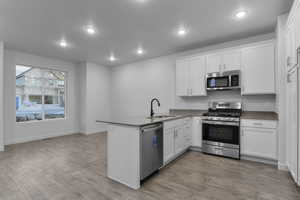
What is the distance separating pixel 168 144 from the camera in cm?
293

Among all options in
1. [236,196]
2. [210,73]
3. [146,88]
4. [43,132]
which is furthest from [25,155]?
[210,73]

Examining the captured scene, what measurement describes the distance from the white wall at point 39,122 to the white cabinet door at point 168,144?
182 inches

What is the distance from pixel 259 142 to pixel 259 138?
8 cm

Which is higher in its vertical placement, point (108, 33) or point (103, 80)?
point (108, 33)

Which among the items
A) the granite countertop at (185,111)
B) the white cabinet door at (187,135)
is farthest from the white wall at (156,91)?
the white cabinet door at (187,135)

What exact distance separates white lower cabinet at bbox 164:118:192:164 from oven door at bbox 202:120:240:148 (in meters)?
0.41

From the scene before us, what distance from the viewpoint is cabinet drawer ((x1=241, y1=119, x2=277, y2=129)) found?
114 inches

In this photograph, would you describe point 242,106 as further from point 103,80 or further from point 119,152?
point 103,80

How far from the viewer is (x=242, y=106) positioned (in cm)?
373

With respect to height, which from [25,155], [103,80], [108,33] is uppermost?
[108,33]

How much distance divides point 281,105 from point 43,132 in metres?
6.69

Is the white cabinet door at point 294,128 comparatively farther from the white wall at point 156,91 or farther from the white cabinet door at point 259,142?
the white wall at point 156,91

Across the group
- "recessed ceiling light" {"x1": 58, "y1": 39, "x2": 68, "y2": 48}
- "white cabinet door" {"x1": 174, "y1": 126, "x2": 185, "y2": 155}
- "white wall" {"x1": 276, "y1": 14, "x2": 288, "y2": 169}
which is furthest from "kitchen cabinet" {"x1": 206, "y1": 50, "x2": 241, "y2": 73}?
"recessed ceiling light" {"x1": 58, "y1": 39, "x2": 68, "y2": 48}

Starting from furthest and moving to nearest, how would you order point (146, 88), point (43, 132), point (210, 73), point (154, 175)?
point (146, 88) → point (43, 132) → point (210, 73) → point (154, 175)
